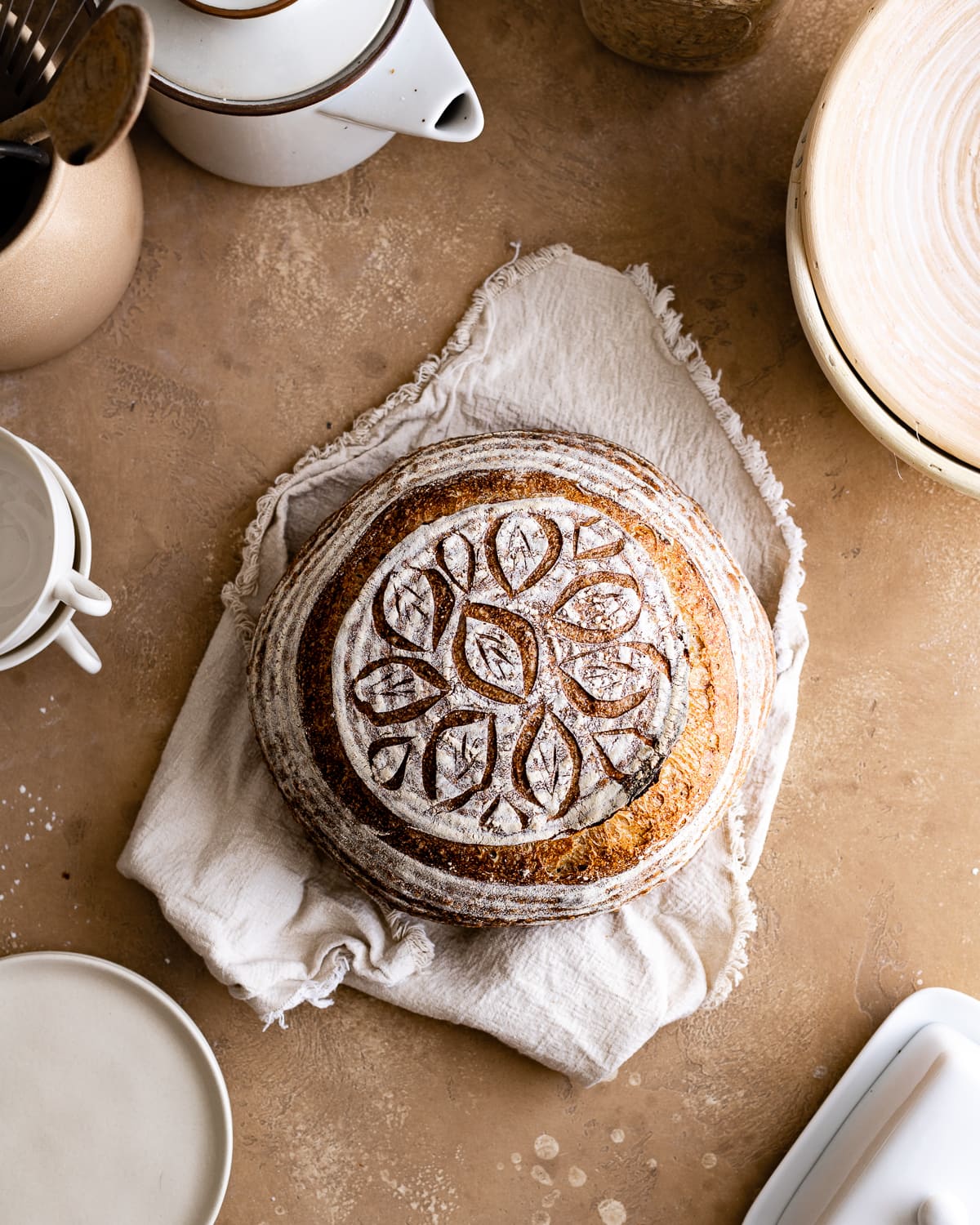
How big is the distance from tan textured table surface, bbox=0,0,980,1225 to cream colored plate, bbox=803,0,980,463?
5.7 inches

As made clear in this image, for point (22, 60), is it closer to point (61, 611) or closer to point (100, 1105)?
point (61, 611)

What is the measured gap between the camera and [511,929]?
40.6 inches

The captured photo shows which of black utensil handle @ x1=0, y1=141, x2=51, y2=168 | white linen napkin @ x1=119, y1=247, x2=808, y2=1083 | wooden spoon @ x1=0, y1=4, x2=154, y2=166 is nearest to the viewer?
wooden spoon @ x1=0, y1=4, x2=154, y2=166

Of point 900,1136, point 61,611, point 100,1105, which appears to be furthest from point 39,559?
point 900,1136

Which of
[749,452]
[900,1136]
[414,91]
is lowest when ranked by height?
[900,1136]

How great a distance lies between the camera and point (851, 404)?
3.11 feet

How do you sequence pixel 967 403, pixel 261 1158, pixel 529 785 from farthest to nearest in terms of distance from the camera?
1. pixel 261 1158
2. pixel 967 403
3. pixel 529 785

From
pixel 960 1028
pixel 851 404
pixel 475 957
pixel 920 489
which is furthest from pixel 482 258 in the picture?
pixel 960 1028

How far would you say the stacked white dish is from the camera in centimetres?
95

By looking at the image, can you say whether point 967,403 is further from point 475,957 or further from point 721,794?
point 475,957

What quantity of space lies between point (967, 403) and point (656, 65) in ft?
1.65

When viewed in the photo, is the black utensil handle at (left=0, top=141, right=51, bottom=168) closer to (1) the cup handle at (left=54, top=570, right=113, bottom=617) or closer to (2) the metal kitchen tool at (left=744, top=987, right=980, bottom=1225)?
(1) the cup handle at (left=54, top=570, right=113, bottom=617)

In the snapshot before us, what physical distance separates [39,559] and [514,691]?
47 cm

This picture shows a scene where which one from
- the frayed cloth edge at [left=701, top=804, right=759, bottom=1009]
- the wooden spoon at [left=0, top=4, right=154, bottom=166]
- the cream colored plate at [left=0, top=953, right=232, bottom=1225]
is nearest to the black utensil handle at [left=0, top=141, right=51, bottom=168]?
the wooden spoon at [left=0, top=4, right=154, bottom=166]
